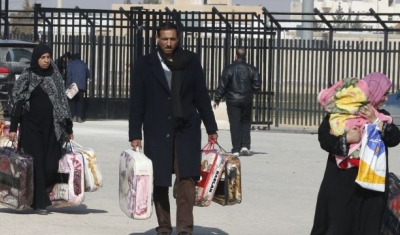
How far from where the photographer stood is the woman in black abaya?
10688mm

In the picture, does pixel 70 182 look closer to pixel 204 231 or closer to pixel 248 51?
pixel 204 231

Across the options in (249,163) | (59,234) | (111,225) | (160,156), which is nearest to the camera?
(160,156)

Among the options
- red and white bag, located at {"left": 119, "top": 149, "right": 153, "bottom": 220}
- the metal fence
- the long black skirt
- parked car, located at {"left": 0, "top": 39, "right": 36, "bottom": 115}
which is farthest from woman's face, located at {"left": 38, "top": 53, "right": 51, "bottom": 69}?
the metal fence

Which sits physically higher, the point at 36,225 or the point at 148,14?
the point at 148,14

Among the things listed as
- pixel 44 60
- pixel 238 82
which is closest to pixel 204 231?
pixel 44 60

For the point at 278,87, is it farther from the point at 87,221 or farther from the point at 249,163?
the point at 87,221

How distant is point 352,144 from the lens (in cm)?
734

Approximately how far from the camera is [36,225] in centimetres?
1007

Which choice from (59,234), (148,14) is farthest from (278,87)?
(59,234)

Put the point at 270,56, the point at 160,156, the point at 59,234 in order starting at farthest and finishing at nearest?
the point at 270,56, the point at 59,234, the point at 160,156

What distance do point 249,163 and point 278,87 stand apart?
281 inches

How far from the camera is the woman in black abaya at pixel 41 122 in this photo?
35.1ft

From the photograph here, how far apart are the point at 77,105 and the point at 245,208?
38.7 feet

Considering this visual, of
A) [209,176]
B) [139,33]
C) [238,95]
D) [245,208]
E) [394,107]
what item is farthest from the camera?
[139,33]
